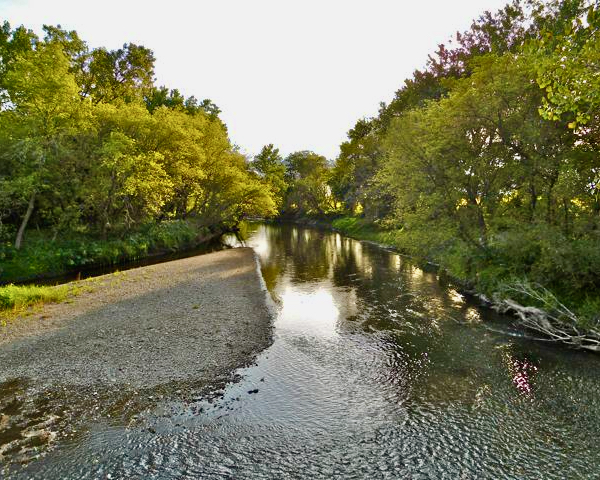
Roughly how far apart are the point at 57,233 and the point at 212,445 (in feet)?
104

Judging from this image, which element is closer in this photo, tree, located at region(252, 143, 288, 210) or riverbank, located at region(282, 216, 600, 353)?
riverbank, located at region(282, 216, 600, 353)

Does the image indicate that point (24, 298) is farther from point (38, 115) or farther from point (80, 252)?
point (38, 115)

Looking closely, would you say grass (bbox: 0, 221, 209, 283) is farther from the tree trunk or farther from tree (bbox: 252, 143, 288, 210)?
tree (bbox: 252, 143, 288, 210)

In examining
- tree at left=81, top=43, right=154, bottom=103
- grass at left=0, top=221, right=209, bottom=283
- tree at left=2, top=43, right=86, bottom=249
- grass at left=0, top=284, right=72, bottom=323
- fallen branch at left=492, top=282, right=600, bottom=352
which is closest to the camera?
fallen branch at left=492, top=282, right=600, bottom=352

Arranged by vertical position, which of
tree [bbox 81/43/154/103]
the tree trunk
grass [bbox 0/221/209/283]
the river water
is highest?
tree [bbox 81/43/154/103]

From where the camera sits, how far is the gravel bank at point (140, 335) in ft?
42.8

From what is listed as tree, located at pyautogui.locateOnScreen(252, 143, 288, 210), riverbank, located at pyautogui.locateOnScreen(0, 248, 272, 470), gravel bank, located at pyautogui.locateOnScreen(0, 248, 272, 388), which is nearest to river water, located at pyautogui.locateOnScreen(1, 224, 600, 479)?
riverbank, located at pyautogui.locateOnScreen(0, 248, 272, 470)

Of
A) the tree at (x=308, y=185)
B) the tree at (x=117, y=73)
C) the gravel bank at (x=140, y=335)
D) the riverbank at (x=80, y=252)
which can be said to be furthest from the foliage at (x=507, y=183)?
the tree at (x=308, y=185)

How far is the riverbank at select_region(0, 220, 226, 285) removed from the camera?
2816 centimetres

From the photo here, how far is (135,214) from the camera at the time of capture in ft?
134

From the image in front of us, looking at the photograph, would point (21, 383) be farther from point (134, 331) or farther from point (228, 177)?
point (228, 177)

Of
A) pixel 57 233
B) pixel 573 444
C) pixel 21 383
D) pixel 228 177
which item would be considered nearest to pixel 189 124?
pixel 228 177

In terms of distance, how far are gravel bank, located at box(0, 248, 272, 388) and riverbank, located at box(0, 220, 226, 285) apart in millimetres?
6573

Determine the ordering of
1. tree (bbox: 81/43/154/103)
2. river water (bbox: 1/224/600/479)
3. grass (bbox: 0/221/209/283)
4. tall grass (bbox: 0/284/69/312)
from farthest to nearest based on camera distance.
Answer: tree (bbox: 81/43/154/103) → grass (bbox: 0/221/209/283) → tall grass (bbox: 0/284/69/312) → river water (bbox: 1/224/600/479)
